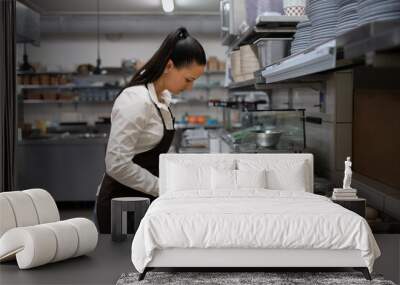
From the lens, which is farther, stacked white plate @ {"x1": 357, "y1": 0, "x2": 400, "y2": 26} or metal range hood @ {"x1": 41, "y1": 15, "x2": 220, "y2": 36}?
metal range hood @ {"x1": 41, "y1": 15, "x2": 220, "y2": 36}

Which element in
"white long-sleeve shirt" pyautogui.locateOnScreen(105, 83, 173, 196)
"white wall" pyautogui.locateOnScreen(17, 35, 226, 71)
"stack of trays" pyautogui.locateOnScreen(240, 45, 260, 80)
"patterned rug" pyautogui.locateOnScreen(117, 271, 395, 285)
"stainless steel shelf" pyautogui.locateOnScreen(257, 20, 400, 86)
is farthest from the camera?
"white wall" pyautogui.locateOnScreen(17, 35, 226, 71)

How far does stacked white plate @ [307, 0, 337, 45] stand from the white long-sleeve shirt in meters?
1.02

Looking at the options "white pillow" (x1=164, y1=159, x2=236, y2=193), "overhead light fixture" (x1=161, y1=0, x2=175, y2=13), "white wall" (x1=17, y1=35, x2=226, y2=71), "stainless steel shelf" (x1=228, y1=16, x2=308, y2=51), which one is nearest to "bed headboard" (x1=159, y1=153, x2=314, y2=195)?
"white pillow" (x1=164, y1=159, x2=236, y2=193)

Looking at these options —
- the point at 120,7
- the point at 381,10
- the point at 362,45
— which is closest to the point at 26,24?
the point at 120,7

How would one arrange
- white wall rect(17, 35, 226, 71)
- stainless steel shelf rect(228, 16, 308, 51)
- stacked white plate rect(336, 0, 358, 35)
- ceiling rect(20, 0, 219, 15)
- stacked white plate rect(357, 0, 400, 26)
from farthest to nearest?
white wall rect(17, 35, 226, 71), ceiling rect(20, 0, 219, 15), stainless steel shelf rect(228, 16, 308, 51), stacked white plate rect(336, 0, 358, 35), stacked white plate rect(357, 0, 400, 26)

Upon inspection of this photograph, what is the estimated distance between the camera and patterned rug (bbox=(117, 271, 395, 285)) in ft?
10.5

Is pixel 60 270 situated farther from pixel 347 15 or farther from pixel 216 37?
pixel 216 37

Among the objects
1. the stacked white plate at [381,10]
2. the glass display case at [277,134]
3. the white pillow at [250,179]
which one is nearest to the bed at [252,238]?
the white pillow at [250,179]

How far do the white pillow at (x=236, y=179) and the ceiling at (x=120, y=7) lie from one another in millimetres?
8638

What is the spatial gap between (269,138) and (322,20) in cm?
205

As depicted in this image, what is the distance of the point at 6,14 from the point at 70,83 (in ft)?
22.0

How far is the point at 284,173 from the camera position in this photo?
4270mm

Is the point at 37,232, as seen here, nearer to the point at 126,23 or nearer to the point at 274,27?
the point at 274,27

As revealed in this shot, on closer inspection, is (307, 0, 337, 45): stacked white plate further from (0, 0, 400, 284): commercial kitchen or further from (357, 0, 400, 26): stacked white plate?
(357, 0, 400, 26): stacked white plate
